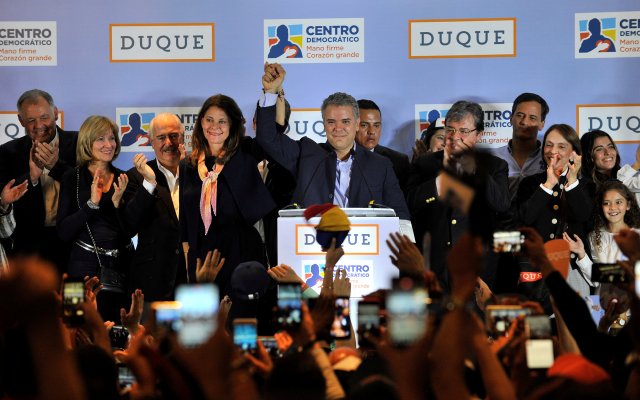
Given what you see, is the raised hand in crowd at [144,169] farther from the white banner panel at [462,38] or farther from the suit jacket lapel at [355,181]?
the white banner panel at [462,38]

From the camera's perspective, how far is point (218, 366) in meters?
2.65

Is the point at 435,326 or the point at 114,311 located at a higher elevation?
the point at 435,326

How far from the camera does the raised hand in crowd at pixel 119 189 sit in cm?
627

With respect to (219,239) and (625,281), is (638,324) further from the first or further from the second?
(219,239)

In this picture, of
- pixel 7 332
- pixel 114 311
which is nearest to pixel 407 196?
pixel 114 311

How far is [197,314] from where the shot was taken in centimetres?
277

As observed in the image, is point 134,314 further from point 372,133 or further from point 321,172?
point 372,133

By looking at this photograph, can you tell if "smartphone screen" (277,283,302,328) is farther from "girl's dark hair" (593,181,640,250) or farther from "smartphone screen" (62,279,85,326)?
"girl's dark hair" (593,181,640,250)

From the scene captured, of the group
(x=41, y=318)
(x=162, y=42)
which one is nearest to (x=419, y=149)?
(x=162, y=42)

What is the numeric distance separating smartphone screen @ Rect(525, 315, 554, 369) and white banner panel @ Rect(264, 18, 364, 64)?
15.5ft

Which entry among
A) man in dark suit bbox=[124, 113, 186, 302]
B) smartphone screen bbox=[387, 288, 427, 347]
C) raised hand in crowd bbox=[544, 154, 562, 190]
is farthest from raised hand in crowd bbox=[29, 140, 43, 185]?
smartphone screen bbox=[387, 288, 427, 347]

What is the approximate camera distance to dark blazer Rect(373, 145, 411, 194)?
6.93m

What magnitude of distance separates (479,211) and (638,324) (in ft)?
1.84

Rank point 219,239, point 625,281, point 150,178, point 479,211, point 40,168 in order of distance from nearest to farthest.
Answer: point 479,211 < point 625,281 < point 219,239 < point 150,178 < point 40,168
